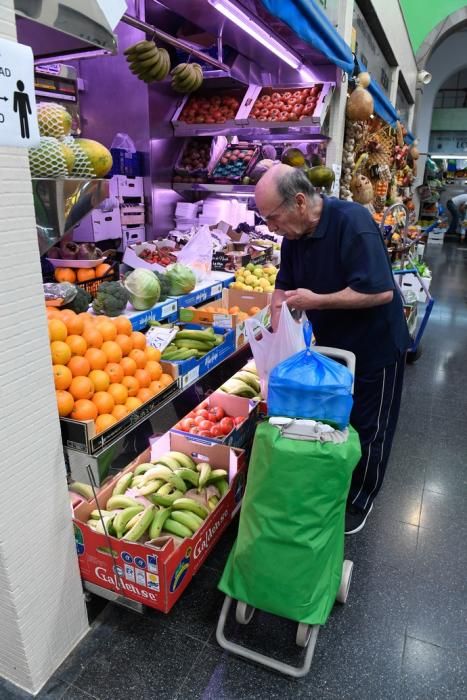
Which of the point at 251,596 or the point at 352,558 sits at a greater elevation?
the point at 251,596

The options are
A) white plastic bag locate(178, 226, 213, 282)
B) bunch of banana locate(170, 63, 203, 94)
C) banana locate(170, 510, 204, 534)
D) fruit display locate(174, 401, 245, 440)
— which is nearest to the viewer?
banana locate(170, 510, 204, 534)

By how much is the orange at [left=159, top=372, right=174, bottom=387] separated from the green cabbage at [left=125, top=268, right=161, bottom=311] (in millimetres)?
706

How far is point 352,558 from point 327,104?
4702 mm

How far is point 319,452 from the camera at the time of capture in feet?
5.32

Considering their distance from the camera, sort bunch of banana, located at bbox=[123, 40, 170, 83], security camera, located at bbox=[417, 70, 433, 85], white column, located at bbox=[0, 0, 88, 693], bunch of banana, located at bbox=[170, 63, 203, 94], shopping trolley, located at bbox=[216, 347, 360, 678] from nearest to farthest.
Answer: white column, located at bbox=[0, 0, 88, 693] → shopping trolley, located at bbox=[216, 347, 360, 678] → bunch of banana, located at bbox=[123, 40, 170, 83] → bunch of banana, located at bbox=[170, 63, 203, 94] → security camera, located at bbox=[417, 70, 433, 85]

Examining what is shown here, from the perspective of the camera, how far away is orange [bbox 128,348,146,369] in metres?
2.10

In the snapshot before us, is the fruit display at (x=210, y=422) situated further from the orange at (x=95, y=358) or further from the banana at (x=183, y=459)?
the orange at (x=95, y=358)

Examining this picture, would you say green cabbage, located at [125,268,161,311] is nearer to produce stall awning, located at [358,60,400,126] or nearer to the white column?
the white column

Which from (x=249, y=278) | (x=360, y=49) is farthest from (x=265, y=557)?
(x=360, y=49)

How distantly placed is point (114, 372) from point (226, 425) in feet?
3.58

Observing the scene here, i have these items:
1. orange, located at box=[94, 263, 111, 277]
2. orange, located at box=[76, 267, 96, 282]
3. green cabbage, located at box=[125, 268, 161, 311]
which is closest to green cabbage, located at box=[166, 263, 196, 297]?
green cabbage, located at box=[125, 268, 161, 311]

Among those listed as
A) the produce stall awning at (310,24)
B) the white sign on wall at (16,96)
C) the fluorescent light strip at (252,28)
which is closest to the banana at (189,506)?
the white sign on wall at (16,96)

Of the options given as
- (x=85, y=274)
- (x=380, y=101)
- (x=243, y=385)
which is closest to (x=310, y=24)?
(x=85, y=274)

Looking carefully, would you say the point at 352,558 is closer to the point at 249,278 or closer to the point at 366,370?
the point at 366,370
